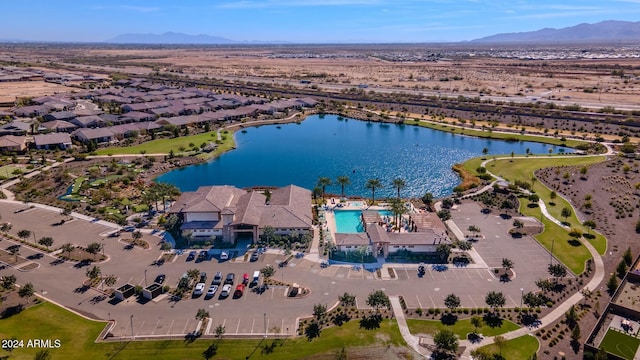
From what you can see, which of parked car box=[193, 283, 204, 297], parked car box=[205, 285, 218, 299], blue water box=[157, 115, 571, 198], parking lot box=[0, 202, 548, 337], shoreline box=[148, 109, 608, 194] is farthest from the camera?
shoreline box=[148, 109, 608, 194]

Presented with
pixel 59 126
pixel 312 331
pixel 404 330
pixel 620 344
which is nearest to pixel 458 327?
pixel 404 330

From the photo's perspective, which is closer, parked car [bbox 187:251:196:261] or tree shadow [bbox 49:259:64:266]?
tree shadow [bbox 49:259:64:266]

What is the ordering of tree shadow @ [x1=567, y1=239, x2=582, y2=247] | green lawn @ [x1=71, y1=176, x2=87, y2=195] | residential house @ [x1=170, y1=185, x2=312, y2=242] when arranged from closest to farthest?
residential house @ [x1=170, y1=185, x2=312, y2=242], tree shadow @ [x1=567, y1=239, x2=582, y2=247], green lawn @ [x1=71, y1=176, x2=87, y2=195]

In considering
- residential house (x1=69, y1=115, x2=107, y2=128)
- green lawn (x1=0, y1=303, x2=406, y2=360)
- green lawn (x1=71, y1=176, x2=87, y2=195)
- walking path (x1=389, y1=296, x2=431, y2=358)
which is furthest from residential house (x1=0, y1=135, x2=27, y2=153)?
walking path (x1=389, y1=296, x2=431, y2=358)

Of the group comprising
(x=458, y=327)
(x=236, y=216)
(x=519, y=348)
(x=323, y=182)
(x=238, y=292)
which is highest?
(x=323, y=182)

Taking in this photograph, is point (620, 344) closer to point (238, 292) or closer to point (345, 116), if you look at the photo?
point (238, 292)

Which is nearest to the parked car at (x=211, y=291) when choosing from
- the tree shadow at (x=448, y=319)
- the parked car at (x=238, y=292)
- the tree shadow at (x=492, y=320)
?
the parked car at (x=238, y=292)

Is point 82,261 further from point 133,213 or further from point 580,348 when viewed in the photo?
point 580,348

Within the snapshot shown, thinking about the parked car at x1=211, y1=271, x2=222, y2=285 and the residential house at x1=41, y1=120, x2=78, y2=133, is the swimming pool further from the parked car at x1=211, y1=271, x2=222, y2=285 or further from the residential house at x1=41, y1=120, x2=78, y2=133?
the residential house at x1=41, y1=120, x2=78, y2=133
